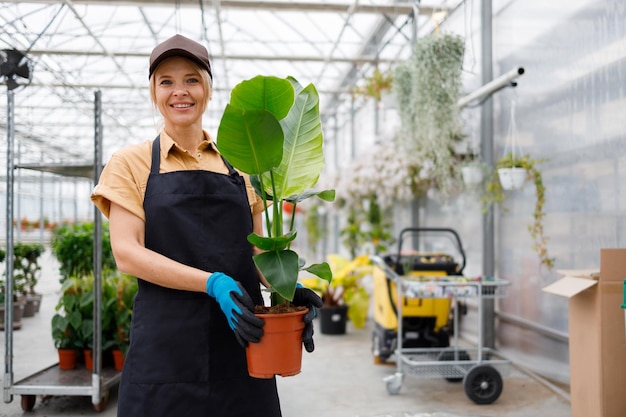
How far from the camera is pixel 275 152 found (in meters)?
1.36

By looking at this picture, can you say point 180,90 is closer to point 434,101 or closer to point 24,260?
point 434,101

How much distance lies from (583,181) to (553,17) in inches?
50.1

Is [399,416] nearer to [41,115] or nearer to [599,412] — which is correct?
[599,412]

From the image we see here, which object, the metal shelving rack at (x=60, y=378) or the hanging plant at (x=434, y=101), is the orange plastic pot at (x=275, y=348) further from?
the hanging plant at (x=434, y=101)

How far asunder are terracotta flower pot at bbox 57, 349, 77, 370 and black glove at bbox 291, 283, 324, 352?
2.97m

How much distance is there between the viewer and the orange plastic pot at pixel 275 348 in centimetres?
132

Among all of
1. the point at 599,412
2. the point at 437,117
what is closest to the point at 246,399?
the point at 599,412

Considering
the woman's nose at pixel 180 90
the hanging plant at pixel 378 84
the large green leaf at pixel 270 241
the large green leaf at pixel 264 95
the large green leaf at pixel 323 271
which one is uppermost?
the hanging plant at pixel 378 84

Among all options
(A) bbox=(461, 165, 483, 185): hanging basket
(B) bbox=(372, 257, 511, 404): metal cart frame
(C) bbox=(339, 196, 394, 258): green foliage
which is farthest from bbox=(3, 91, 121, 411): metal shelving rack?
(C) bbox=(339, 196, 394, 258): green foliage

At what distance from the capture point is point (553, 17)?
4.14 metres

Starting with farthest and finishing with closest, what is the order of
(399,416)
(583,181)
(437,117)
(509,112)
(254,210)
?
(509,112)
(437,117)
(583,181)
(399,416)
(254,210)

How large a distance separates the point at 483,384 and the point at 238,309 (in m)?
2.87

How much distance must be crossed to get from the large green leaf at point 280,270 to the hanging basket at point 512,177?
9.89 ft

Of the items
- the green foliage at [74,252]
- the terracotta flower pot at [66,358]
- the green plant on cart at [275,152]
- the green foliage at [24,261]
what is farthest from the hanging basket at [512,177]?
the green foliage at [24,261]
